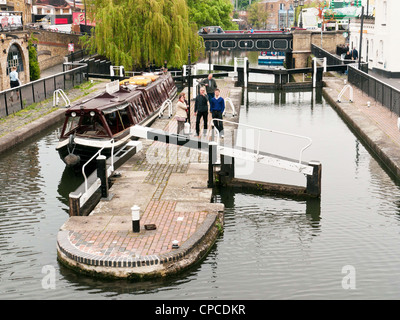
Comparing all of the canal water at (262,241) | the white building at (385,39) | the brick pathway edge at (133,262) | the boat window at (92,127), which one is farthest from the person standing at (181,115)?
the white building at (385,39)

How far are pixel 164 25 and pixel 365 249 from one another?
2607 centimetres

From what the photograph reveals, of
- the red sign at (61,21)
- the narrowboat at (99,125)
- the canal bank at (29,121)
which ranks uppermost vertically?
the red sign at (61,21)

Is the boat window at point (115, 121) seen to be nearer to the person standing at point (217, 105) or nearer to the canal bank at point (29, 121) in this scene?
the person standing at point (217, 105)

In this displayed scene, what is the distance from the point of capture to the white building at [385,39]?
36469 millimetres

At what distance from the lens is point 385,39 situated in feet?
125

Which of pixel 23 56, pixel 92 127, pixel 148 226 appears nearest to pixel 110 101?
pixel 92 127

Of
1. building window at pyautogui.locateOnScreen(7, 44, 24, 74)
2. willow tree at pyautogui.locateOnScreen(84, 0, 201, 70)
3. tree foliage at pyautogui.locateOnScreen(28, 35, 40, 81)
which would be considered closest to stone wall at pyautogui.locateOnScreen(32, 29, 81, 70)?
tree foliage at pyautogui.locateOnScreen(28, 35, 40, 81)

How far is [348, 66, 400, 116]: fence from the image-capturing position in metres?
23.7

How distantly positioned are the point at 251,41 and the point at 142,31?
25.7 metres

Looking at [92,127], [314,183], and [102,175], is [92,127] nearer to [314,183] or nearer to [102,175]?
[102,175]

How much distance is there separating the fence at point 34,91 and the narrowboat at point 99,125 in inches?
232
